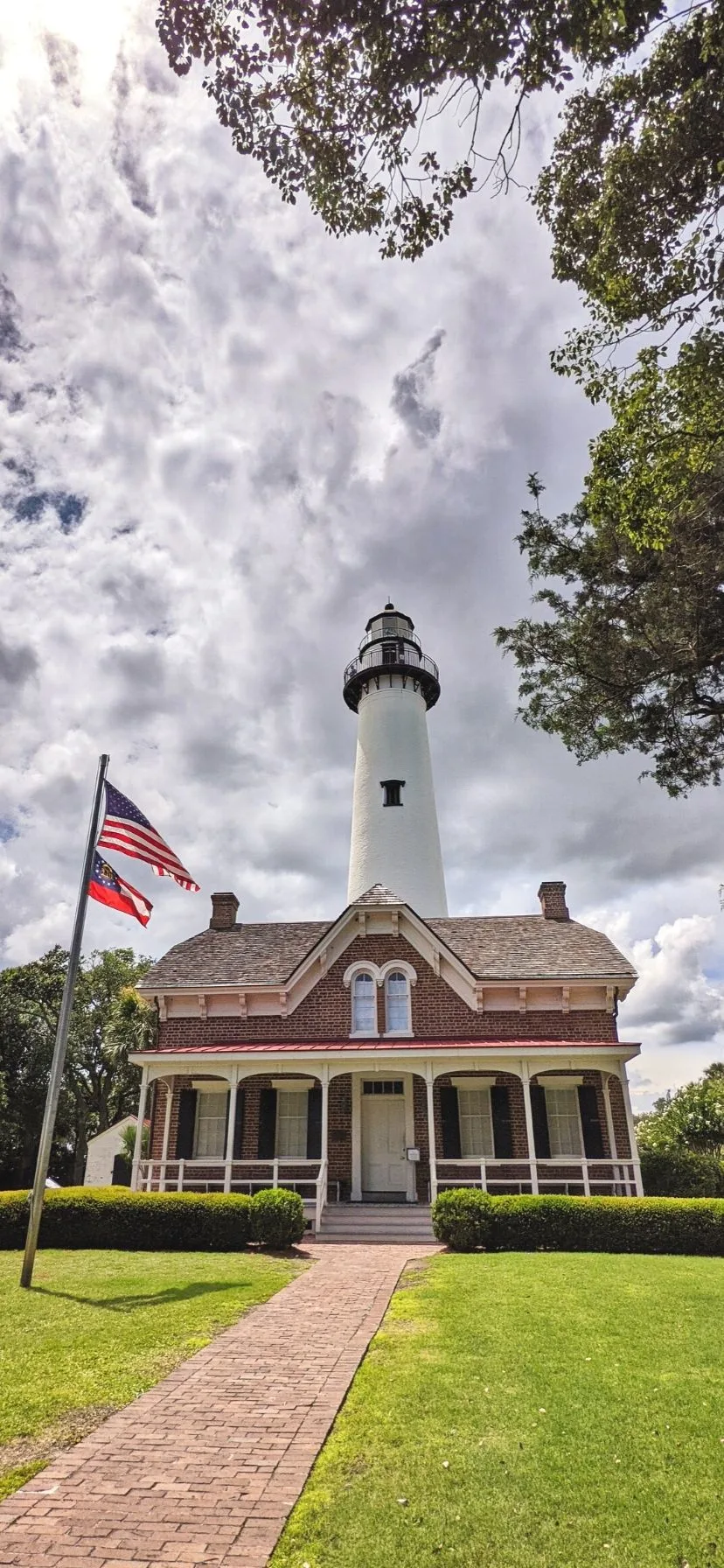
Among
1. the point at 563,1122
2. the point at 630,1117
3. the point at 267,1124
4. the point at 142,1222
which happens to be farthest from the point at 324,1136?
the point at 630,1117

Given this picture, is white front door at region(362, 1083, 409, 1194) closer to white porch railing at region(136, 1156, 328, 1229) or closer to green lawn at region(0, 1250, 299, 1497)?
white porch railing at region(136, 1156, 328, 1229)

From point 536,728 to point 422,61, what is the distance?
9.11 meters

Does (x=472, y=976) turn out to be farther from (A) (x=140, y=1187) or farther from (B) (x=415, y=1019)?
(A) (x=140, y=1187)

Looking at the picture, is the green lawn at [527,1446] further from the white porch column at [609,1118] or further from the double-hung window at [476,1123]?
the double-hung window at [476,1123]

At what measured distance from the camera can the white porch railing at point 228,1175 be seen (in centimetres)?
1777

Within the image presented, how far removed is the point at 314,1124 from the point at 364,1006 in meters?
2.99

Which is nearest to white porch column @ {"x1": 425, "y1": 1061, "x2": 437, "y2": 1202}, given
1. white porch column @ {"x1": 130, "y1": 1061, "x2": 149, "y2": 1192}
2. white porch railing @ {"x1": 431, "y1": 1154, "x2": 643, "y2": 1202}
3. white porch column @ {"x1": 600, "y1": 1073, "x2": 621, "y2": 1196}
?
white porch railing @ {"x1": 431, "y1": 1154, "x2": 643, "y2": 1202}

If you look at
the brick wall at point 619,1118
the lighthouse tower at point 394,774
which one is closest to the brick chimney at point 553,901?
the lighthouse tower at point 394,774

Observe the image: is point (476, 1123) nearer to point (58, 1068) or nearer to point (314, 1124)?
point (314, 1124)

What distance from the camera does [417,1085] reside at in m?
19.4

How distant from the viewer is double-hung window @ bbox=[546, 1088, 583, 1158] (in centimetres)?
1867

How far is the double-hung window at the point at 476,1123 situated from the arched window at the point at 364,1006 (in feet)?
8.61

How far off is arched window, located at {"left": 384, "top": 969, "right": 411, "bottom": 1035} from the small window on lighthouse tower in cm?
798

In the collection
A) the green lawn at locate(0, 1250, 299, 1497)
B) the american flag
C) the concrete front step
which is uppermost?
the american flag
